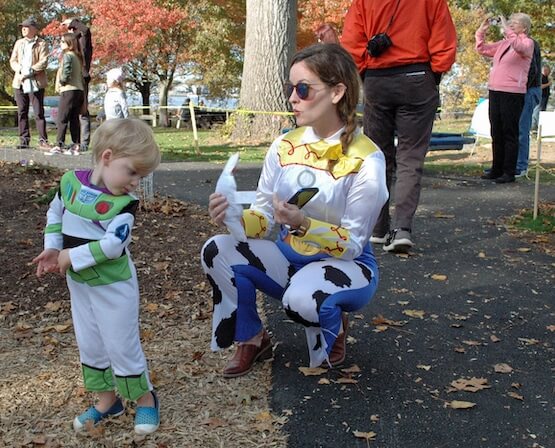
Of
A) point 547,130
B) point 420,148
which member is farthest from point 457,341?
point 547,130

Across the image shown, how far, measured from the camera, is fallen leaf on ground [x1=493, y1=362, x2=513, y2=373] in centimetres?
331

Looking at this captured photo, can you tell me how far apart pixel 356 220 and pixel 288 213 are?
38 centimetres

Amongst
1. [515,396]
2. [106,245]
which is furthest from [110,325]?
[515,396]

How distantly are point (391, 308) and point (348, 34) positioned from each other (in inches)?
91.4

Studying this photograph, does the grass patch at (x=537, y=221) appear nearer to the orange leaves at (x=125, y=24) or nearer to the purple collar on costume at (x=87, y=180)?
the purple collar on costume at (x=87, y=180)

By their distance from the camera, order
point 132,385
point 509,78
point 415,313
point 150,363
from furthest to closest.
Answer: point 509,78
point 415,313
point 150,363
point 132,385

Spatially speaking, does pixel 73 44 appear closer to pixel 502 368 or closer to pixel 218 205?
pixel 218 205

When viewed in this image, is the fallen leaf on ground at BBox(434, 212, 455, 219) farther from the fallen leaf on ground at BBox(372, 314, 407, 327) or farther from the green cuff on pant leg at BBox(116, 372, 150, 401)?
the green cuff on pant leg at BBox(116, 372, 150, 401)

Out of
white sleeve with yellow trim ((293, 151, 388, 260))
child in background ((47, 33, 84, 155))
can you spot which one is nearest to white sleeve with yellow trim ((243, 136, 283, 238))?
white sleeve with yellow trim ((293, 151, 388, 260))

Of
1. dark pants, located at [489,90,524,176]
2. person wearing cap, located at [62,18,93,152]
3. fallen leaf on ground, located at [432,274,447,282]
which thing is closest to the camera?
fallen leaf on ground, located at [432,274,447,282]

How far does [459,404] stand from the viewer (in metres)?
2.94

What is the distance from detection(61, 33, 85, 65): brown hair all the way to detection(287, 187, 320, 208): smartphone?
8.44m

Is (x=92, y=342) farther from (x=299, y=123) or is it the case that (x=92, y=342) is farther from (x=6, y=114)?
(x=6, y=114)

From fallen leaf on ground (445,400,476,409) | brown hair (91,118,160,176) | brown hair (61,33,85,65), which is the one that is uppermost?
brown hair (61,33,85,65)
